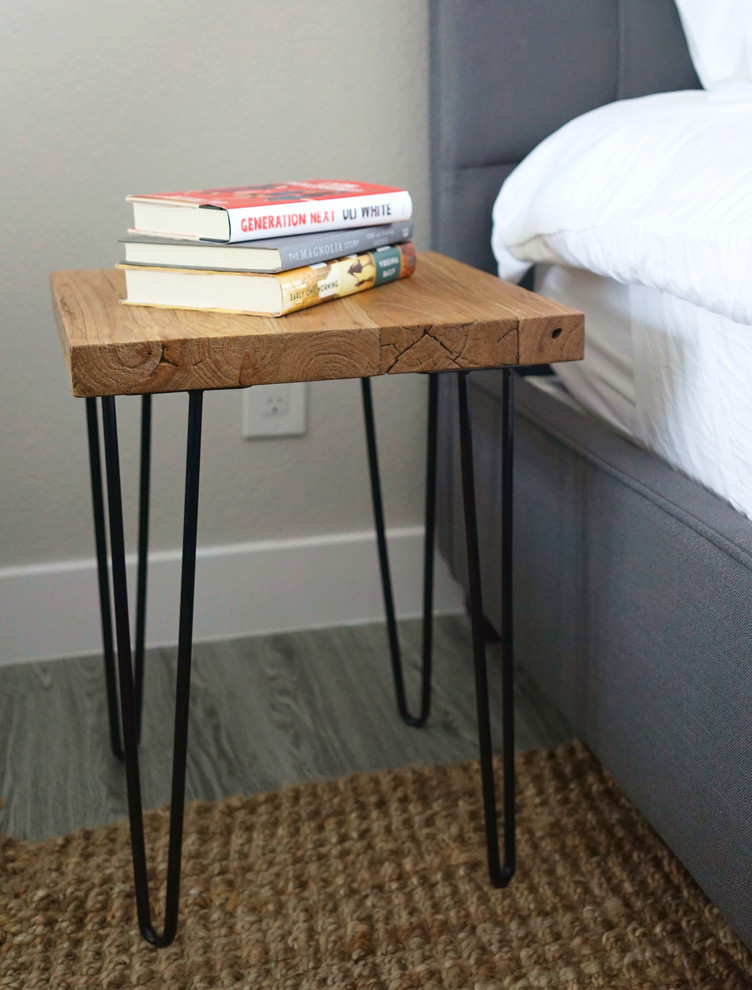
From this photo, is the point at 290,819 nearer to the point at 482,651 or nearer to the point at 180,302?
the point at 482,651

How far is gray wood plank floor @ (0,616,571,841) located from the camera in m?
1.07

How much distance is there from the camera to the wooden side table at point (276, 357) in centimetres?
70

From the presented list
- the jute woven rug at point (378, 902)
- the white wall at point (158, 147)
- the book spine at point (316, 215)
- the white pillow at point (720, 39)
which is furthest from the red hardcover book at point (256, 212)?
the jute woven rug at point (378, 902)

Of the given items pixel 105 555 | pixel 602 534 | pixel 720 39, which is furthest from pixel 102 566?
pixel 720 39

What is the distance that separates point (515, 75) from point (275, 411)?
0.51 meters

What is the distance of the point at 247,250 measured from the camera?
767mm

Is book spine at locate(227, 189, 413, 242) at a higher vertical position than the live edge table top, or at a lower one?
higher

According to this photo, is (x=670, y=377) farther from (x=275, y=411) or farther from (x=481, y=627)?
(x=275, y=411)

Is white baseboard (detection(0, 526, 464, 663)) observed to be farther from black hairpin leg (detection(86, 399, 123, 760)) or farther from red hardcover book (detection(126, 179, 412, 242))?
red hardcover book (detection(126, 179, 412, 242))

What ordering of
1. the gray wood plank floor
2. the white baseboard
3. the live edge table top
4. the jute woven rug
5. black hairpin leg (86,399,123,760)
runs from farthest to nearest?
the white baseboard, the gray wood plank floor, black hairpin leg (86,399,123,760), the jute woven rug, the live edge table top

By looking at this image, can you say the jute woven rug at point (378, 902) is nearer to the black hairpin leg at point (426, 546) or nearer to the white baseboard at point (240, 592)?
the black hairpin leg at point (426, 546)

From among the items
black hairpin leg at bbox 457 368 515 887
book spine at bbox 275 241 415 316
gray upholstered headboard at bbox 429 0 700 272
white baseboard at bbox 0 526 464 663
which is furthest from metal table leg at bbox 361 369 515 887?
white baseboard at bbox 0 526 464 663

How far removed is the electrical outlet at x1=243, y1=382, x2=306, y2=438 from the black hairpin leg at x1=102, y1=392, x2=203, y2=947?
22.2 inches

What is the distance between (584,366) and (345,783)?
0.51m
